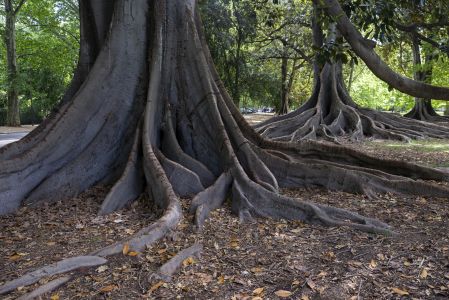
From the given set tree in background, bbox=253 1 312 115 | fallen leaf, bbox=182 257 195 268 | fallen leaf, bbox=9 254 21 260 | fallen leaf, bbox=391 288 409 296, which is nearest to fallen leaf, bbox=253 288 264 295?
fallen leaf, bbox=182 257 195 268

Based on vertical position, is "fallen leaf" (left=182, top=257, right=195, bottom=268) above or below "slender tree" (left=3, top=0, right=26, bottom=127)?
below

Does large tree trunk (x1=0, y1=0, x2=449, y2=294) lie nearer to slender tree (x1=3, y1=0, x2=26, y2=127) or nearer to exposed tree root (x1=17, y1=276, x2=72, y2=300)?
exposed tree root (x1=17, y1=276, x2=72, y2=300)

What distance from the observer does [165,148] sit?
5758 millimetres

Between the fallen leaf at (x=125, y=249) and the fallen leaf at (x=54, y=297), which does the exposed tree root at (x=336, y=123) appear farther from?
the fallen leaf at (x=54, y=297)

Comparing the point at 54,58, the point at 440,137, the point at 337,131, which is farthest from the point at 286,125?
the point at 54,58

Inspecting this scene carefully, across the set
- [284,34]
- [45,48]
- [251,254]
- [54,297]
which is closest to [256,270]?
[251,254]

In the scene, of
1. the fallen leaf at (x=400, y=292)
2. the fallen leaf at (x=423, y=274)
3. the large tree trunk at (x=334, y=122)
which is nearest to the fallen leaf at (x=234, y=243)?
the fallen leaf at (x=400, y=292)

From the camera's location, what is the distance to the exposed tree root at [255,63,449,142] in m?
12.4

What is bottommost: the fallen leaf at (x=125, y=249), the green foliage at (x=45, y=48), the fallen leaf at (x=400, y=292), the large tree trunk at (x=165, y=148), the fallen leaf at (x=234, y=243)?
the fallen leaf at (x=400, y=292)

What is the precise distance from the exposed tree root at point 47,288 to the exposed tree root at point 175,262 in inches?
25.9

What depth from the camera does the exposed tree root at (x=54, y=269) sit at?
284 cm

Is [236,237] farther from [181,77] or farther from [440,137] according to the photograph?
[440,137]

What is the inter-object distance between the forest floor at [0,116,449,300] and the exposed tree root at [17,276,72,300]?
50 mm

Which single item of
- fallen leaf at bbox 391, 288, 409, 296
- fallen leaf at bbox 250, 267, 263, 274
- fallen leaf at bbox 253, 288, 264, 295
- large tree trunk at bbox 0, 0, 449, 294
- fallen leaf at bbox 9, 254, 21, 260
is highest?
large tree trunk at bbox 0, 0, 449, 294
